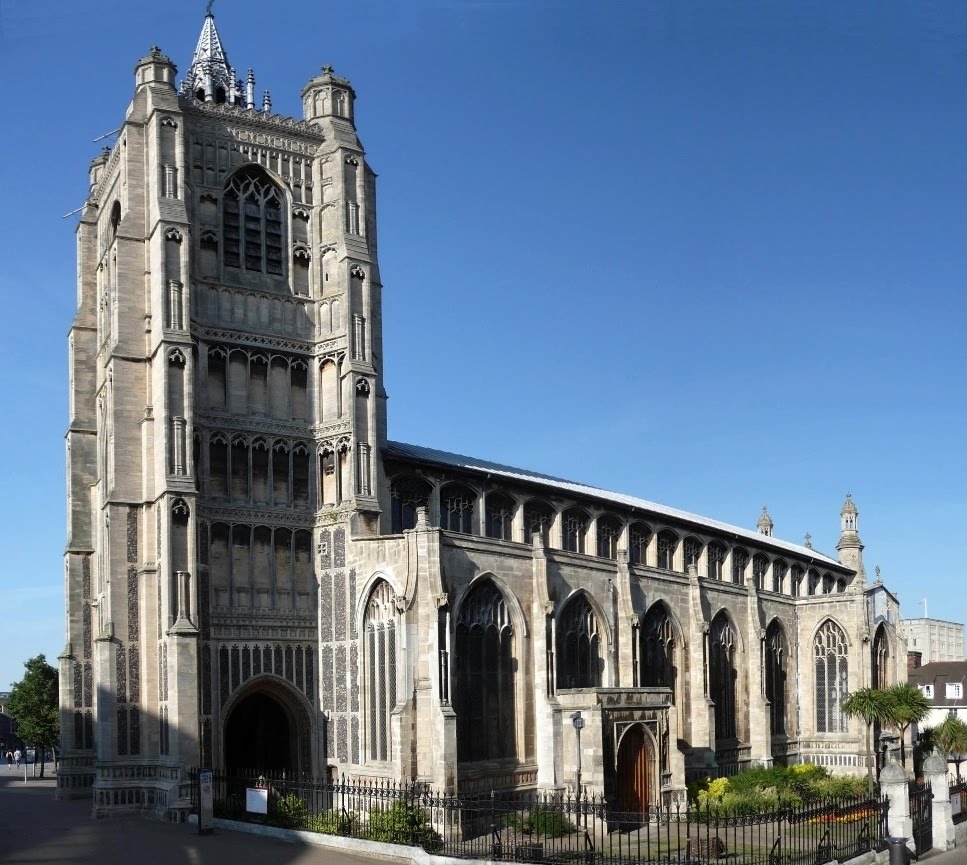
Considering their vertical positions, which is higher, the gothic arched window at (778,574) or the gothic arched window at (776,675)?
the gothic arched window at (778,574)

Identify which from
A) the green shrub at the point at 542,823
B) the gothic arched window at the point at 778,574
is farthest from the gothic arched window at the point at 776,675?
the green shrub at the point at 542,823

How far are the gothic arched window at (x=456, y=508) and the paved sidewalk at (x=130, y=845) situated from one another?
16484mm

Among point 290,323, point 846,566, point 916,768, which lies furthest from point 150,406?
point 846,566

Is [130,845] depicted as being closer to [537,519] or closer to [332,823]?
[332,823]

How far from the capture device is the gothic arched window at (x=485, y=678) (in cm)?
4325

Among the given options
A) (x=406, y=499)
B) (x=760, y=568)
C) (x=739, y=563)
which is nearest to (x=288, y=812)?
(x=406, y=499)

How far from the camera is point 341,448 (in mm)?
48719

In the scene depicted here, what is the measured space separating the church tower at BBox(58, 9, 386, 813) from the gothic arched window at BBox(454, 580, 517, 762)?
572cm

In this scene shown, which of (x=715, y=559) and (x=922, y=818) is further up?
(x=715, y=559)

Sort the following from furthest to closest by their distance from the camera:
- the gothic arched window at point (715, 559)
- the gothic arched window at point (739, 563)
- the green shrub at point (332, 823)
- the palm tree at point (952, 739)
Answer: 1. the gothic arched window at point (739, 563)
2. the gothic arched window at point (715, 559)
3. the palm tree at point (952, 739)
4. the green shrub at point (332, 823)

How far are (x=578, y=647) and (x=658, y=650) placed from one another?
21.7 feet

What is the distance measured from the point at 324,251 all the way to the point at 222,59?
11.5 meters

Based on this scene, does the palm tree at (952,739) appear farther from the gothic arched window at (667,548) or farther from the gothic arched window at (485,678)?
the gothic arched window at (485,678)

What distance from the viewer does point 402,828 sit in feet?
113
